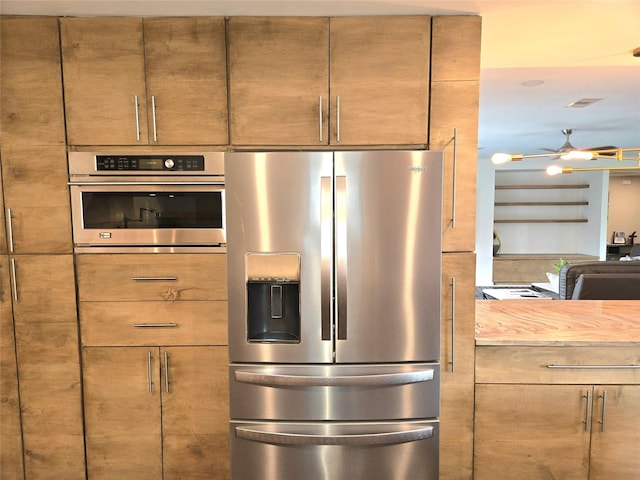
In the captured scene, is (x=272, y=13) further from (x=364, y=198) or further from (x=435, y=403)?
(x=435, y=403)

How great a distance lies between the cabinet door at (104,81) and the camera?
5.79 feet

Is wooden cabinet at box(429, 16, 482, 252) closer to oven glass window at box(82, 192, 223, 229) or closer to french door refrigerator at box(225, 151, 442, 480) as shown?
french door refrigerator at box(225, 151, 442, 480)

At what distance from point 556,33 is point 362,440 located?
88.9 inches

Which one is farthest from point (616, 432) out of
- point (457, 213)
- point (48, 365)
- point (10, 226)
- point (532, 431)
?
point (10, 226)

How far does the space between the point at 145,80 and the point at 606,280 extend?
12.1 feet

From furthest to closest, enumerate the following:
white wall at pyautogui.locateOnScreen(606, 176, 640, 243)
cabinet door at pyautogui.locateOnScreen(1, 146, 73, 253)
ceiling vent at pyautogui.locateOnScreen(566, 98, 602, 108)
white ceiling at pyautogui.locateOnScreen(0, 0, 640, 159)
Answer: white wall at pyautogui.locateOnScreen(606, 176, 640, 243)
ceiling vent at pyautogui.locateOnScreen(566, 98, 602, 108)
cabinet door at pyautogui.locateOnScreen(1, 146, 73, 253)
white ceiling at pyautogui.locateOnScreen(0, 0, 640, 159)

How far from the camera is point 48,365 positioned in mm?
1858

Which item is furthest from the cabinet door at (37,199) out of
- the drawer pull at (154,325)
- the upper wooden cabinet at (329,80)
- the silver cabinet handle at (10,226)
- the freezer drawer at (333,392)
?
the freezer drawer at (333,392)

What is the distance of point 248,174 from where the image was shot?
1735 millimetres

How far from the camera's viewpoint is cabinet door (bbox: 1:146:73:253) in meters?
1.80

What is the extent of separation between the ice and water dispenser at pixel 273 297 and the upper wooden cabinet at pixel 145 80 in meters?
0.62

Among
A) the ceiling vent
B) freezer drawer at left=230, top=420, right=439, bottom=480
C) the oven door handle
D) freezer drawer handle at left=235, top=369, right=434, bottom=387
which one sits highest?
the ceiling vent

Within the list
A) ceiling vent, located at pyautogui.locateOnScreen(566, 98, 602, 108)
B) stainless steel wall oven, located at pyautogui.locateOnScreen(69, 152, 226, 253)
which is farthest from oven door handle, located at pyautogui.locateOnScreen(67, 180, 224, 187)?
ceiling vent, located at pyautogui.locateOnScreen(566, 98, 602, 108)

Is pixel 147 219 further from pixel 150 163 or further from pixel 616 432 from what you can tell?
pixel 616 432
